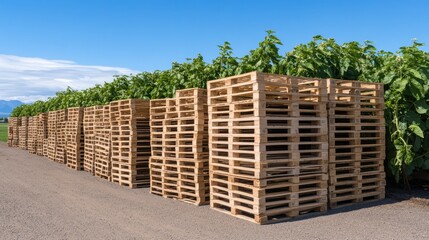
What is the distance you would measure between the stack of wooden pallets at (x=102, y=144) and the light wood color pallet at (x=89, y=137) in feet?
1.25

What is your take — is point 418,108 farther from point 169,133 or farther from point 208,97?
point 169,133

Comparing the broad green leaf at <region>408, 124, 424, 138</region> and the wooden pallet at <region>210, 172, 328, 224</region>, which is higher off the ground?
the broad green leaf at <region>408, 124, 424, 138</region>

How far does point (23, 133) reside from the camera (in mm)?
32562

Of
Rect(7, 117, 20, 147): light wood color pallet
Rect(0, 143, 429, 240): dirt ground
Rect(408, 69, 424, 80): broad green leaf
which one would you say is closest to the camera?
Rect(0, 143, 429, 240): dirt ground

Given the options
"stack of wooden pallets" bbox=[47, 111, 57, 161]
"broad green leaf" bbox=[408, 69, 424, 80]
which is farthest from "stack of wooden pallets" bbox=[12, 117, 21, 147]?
"broad green leaf" bbox=[408, 69, 424, 80]

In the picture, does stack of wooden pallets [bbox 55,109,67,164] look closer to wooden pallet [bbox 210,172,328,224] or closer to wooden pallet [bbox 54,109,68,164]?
wooden pallet [bbox 54,109,68,164]

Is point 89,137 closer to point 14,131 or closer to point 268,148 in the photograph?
point 268,148

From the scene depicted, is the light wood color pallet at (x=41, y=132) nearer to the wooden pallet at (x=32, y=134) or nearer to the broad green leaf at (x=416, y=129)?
the wooden pallet at (x=32, y=134)

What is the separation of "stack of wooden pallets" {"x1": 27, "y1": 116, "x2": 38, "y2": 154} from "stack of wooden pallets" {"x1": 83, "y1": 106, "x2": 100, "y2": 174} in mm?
12179

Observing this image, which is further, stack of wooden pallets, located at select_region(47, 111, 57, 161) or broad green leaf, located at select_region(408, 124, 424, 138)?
stack of wooden pallets, located at select_region(47, 111, 57, 161)

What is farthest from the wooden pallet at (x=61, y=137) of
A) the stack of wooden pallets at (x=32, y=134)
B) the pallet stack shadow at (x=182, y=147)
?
the pallet stack shadow at (x=182, y=147)

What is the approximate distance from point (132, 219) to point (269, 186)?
278 centimetres

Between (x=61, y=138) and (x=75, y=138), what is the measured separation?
3.12m

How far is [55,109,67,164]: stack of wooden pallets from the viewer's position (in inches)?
800
